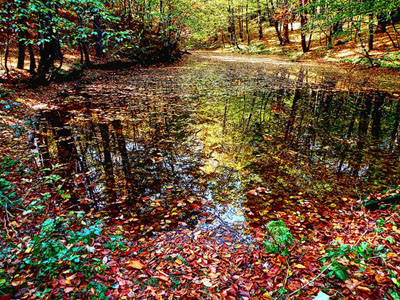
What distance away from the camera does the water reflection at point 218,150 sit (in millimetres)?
5141

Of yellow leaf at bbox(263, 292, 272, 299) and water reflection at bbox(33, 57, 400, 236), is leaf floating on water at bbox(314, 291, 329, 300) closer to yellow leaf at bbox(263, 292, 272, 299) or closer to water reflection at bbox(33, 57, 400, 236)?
yellow leaf at bbox(263, 292, 272, 299)

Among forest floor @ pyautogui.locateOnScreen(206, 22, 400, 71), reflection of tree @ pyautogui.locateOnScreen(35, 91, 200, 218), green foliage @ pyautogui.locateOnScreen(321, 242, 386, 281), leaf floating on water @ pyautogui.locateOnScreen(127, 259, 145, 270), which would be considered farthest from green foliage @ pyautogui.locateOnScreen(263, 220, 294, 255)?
forest floor @ pyautogui.locateOnScreen(206, 22, 400, 71)

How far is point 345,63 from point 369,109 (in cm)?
1503

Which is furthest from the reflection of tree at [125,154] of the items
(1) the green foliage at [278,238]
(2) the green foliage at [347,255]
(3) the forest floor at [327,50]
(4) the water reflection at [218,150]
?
(3) the forest floor at [327,50]

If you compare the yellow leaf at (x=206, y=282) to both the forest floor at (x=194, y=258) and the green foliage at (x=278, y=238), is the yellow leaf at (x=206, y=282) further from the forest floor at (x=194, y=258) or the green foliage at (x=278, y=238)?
the green foliage at (x=278, y=238)

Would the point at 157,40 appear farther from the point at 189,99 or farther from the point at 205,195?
the point at 205,195

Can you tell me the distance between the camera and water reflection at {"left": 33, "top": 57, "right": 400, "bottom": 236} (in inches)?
202

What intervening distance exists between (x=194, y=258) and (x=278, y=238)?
1.35m

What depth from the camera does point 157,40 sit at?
2462 cm

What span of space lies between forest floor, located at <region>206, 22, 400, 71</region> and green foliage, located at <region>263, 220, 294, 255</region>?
2094 cm

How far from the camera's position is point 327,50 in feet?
91.5

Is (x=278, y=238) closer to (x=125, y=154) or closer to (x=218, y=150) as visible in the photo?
(x=218, y=150)

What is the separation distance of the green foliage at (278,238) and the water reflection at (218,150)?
813 millimetres

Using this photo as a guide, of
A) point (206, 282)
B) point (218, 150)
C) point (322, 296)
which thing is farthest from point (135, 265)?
point (218, 150)
